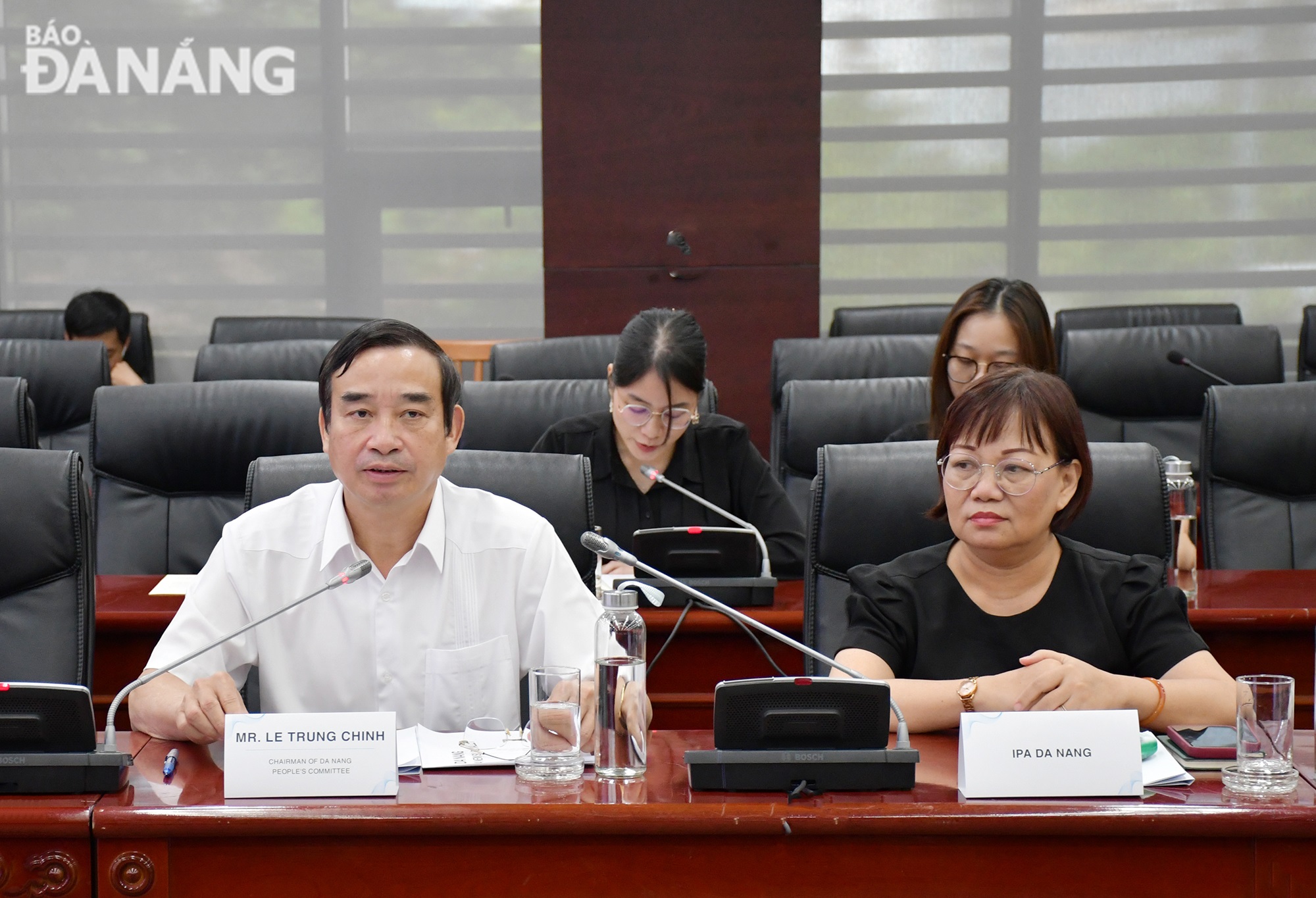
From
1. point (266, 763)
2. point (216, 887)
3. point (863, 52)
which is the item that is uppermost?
point (863, 52)

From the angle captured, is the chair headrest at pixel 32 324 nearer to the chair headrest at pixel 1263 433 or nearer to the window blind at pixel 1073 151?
the window blind at pixel 1073 151

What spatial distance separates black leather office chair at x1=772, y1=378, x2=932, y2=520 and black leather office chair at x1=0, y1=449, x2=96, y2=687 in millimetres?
1665

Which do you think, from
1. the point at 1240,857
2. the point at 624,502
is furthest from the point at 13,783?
the point at 624,502

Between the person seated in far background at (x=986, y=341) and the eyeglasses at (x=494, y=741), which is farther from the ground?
the person seated in far background at (x=986, y=341)

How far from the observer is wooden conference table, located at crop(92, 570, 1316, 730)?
7.47 ft

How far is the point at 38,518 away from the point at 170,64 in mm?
3956

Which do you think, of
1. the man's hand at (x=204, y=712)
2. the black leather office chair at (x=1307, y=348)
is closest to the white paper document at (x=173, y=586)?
the man's hand at (x=204, y=712)

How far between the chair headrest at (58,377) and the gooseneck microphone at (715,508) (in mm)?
1893

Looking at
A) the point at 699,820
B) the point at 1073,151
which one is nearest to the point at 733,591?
the point at 699,820

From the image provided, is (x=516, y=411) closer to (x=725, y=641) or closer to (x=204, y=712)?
(x=725, y=641)

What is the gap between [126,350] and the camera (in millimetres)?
5203

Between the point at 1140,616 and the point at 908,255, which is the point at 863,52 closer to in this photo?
the point at 908,255

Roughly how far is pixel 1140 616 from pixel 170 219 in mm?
4683

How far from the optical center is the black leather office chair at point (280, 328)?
4.58 metres
